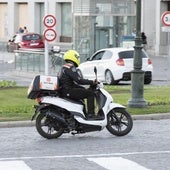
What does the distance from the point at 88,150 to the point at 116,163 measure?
135cm

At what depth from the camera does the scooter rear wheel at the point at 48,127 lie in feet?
44.3

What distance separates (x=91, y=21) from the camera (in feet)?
142

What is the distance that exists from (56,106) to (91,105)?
65 centimetres

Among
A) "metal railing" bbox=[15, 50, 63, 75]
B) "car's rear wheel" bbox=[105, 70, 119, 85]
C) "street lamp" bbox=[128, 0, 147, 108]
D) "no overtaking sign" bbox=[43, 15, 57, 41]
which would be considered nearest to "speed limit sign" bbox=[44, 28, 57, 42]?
"no overtaking sign" bbox=[43, 15, 57, 41]

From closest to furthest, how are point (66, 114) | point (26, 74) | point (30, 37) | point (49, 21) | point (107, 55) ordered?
1. point (66, 114)
2. point (49, 21)
3. point (107, 55)
4. point (26, 74)
5. point (30, 37)

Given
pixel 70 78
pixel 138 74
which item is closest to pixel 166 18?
pixel 138 74

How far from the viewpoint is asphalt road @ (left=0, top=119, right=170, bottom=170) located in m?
10.8

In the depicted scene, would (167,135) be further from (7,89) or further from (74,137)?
(7,89)

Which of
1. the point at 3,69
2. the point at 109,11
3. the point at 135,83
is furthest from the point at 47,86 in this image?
the point at 3,69

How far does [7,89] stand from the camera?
24.0 m

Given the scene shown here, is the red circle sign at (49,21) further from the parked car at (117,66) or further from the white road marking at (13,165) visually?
the white road marking at (13,165)

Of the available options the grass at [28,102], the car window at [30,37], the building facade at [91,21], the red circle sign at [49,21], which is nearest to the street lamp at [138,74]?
the grass at [28,102]

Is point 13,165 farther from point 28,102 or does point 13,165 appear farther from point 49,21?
point 49,21

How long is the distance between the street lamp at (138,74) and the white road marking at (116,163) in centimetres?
653
